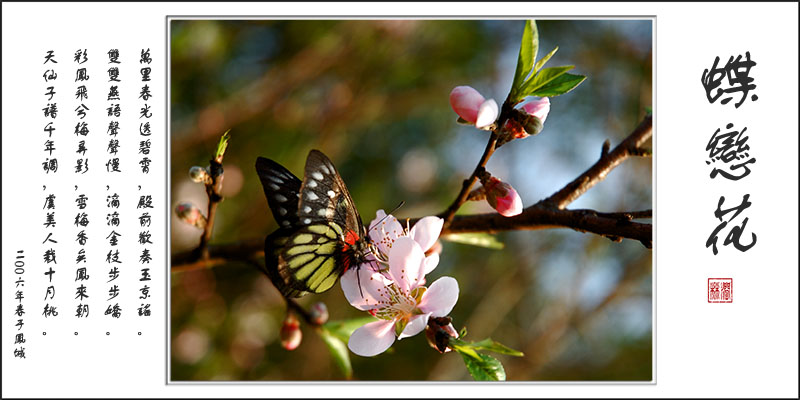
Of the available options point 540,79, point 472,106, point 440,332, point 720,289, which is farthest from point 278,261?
point 720,289

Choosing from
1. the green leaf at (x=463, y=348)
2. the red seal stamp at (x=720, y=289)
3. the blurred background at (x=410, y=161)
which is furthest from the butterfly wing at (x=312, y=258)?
the blurred background at (x=410, y=161)

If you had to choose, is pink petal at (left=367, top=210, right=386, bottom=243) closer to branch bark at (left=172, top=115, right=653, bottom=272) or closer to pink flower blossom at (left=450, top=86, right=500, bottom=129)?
branch bark at (left=172, top=115, right=653, bottom=272)

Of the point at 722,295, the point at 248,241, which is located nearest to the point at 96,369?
the point at 248,241

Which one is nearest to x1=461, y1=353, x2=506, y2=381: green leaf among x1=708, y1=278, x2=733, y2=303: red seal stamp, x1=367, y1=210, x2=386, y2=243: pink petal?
x1=367, y1=210, x2=386, y2=243: pink petal

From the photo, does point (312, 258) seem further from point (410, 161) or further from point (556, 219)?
point (410, 161)

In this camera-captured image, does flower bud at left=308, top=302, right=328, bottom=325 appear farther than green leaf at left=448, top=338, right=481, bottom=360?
Yes

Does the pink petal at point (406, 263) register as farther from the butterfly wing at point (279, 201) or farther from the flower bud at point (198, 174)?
the flower bud at point (198, 174)
